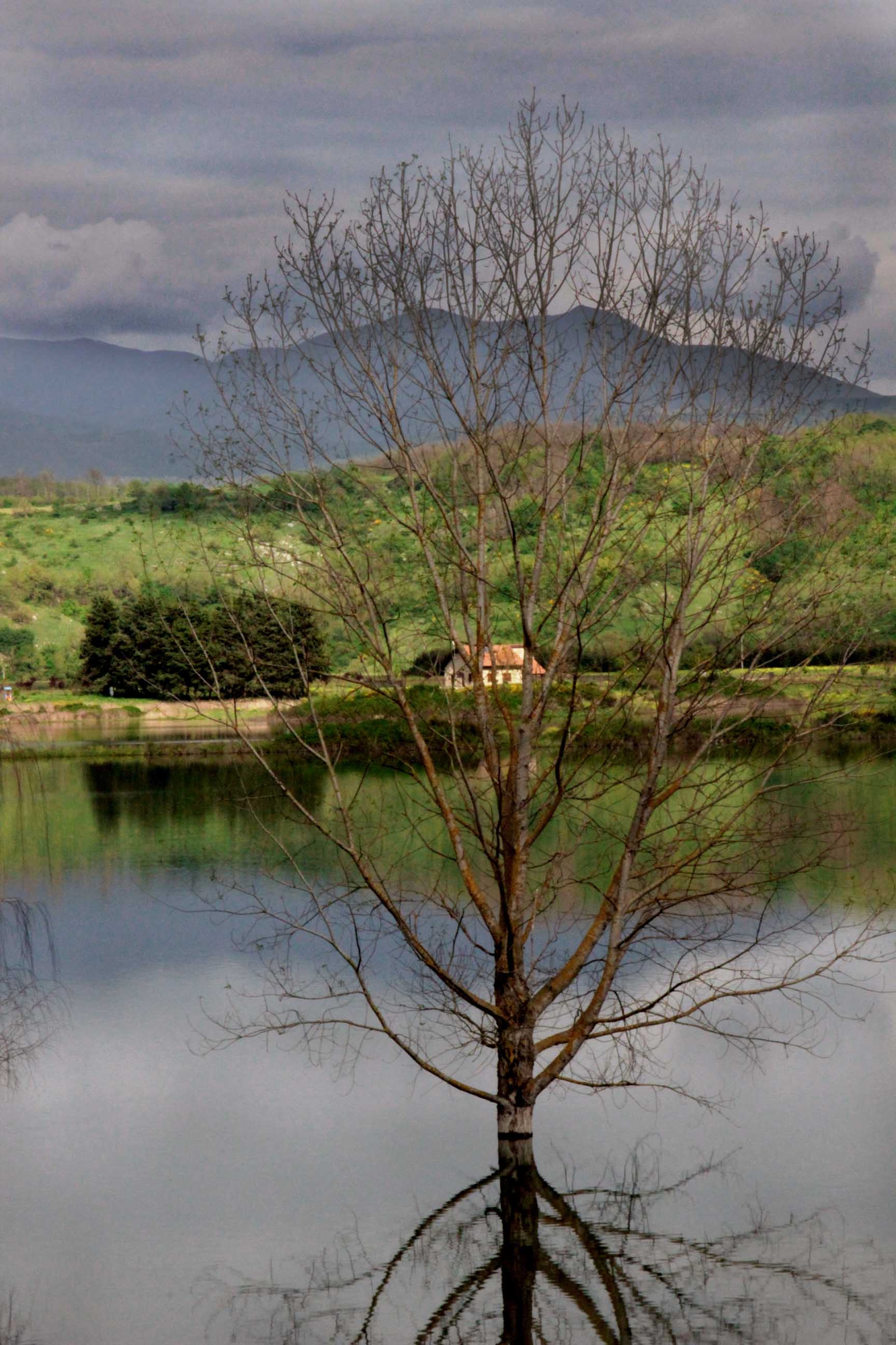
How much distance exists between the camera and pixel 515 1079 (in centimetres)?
919

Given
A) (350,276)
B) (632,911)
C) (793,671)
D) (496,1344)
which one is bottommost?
(496,1344)

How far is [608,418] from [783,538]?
1.43 m

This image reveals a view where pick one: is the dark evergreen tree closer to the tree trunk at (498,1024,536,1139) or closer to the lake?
the lake

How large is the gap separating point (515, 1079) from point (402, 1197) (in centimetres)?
123

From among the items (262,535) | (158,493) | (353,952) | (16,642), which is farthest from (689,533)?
(158,493)

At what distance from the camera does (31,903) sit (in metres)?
18.2

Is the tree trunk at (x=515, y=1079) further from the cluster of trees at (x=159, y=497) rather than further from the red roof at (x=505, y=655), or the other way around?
the cluster of trees at (x=159, y=497)

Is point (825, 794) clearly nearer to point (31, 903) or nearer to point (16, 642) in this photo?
point (31, 903)

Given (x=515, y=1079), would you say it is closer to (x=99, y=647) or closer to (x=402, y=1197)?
(x=402, y=1197)

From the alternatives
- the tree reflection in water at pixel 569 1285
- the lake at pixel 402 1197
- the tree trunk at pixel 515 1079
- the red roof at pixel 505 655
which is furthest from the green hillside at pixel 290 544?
the tree reflection in water at pixel 569 1285

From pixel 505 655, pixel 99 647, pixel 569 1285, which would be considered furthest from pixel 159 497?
pixel 569 1285

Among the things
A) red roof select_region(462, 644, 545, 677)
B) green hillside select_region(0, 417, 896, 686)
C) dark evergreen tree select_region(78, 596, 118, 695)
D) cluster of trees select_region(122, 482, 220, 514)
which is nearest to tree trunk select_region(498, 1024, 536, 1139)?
red roof select_region(462, 644, 545, 677)

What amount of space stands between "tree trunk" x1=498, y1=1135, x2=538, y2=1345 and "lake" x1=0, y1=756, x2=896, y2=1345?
26 mm

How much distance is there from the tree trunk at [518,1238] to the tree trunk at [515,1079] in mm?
104
